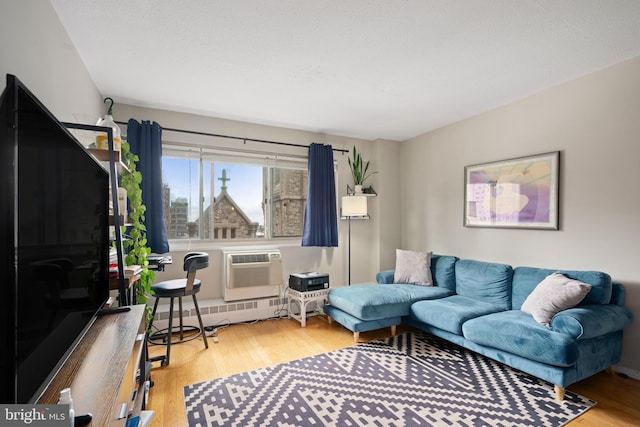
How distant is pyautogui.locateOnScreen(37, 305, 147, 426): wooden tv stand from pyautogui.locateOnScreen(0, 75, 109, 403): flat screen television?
7cm

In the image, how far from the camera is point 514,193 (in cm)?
312

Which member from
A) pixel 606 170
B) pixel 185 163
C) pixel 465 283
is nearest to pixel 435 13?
pixel 606 170

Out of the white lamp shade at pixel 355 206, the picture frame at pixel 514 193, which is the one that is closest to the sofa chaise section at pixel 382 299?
the picture frame at pixel 514 193

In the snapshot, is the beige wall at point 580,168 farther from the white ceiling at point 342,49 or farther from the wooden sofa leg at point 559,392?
the wooden sofa leg at point 559,392

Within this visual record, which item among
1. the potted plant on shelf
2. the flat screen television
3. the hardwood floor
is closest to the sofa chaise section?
the hardwood floor

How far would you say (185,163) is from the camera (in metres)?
3.55

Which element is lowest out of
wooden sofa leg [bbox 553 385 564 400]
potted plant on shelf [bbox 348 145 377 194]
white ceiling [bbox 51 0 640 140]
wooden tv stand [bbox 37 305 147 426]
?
wooden sofa leg [bbox 553 385 564 400]

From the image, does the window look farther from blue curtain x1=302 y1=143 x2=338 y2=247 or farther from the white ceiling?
the white ceiling

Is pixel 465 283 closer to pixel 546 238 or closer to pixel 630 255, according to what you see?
pixel 546 238

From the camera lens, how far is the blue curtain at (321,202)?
4.01 metres

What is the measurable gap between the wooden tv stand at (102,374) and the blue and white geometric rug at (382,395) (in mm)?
846

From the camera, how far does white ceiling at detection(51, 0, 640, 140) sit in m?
1.79

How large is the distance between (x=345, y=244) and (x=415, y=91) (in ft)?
7.42

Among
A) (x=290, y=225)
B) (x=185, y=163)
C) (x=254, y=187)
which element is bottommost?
(x=290, y=225)
